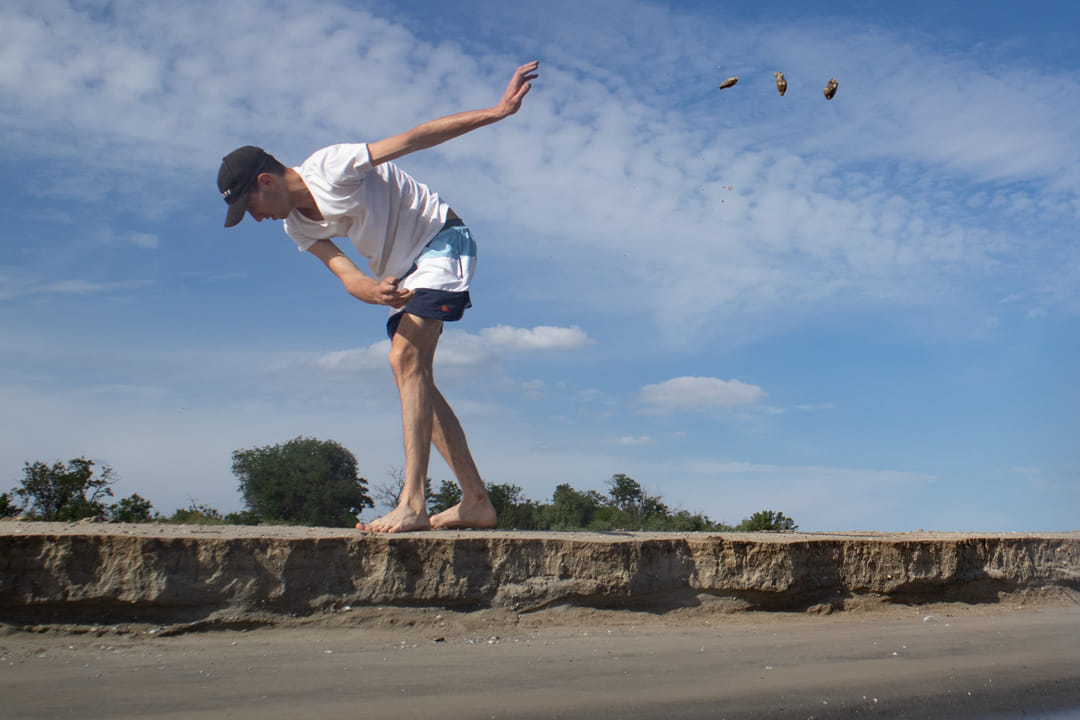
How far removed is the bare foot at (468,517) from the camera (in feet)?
15.4

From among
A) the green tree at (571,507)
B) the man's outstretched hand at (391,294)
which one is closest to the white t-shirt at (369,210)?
the man's outstretched hand at (391,294)

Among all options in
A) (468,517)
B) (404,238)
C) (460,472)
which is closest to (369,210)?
(404,238)

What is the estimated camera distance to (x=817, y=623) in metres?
4.39

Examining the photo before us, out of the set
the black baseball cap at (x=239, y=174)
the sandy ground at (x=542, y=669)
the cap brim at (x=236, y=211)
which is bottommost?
the sandy ground at (x=542, y=669)

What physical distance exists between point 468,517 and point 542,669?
1.75 m

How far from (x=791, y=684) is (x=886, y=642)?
1125 millimetres

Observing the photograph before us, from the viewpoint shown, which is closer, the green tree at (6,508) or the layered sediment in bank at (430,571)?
the layered sediment in bank at (430,571)

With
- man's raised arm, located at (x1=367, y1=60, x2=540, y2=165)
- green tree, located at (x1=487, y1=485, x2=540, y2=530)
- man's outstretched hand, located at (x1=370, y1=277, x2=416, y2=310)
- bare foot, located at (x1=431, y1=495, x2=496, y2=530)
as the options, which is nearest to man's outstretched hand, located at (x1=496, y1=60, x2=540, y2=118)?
man's raised arm, located at (x1=367, y1=60, x2=540, y2=165)

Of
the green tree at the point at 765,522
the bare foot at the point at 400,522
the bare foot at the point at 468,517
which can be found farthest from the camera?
the green tree at the point at 765,522

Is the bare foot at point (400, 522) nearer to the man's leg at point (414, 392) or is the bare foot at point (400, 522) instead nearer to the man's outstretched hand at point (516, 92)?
the man's leg at point (414, 392)

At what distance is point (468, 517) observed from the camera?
15.6 ft

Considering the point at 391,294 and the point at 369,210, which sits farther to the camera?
the point at 369,210

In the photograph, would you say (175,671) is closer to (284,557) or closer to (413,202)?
(284,557)

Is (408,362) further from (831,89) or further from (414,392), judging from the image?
(831,89)
